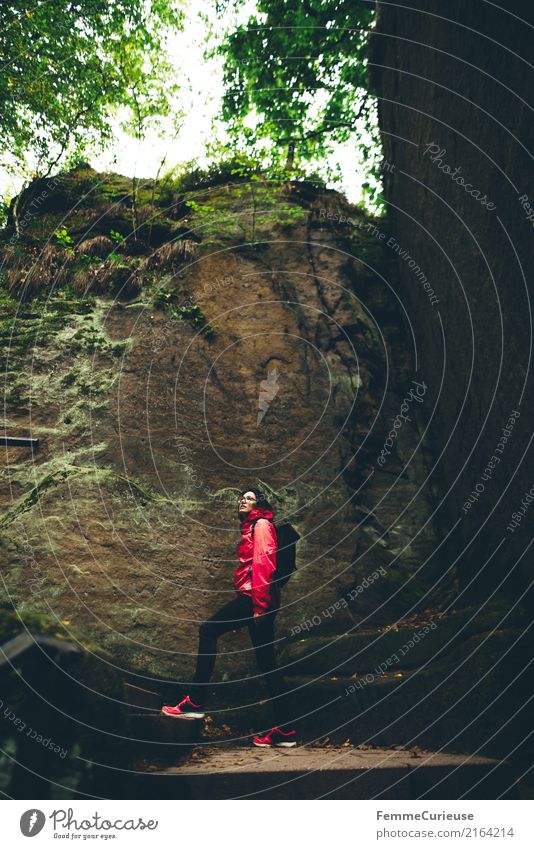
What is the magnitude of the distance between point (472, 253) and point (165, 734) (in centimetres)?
684

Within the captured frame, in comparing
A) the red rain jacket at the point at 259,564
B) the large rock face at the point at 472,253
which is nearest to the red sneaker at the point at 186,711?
the red rain jacket at the point at 259,564

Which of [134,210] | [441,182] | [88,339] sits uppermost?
[134,210]

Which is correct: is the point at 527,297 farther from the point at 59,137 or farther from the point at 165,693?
the point at 59,137

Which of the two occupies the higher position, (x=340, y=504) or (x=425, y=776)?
(x=340, y=504)

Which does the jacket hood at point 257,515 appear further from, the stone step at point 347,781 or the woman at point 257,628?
the stone step at point 347,781

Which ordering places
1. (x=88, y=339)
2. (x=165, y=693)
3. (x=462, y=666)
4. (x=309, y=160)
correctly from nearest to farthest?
(x=462, y=666), (x=165, y=693), (x=88, y=339), (x=309, y=160)

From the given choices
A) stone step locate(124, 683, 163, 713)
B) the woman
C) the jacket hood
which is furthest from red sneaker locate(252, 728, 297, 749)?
the jacket hood

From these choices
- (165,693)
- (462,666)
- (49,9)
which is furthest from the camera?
(49,9)

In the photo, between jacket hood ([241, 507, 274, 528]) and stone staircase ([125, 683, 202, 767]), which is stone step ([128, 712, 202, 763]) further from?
jacket hood ([241, 507, 274, 528])

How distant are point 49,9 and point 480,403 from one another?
472 inches

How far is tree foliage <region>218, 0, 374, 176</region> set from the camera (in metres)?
13.4

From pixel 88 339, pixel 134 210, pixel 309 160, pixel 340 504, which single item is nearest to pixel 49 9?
pixel 134 210

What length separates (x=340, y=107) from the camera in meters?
14.4

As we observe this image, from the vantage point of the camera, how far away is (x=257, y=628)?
5.73 metres
